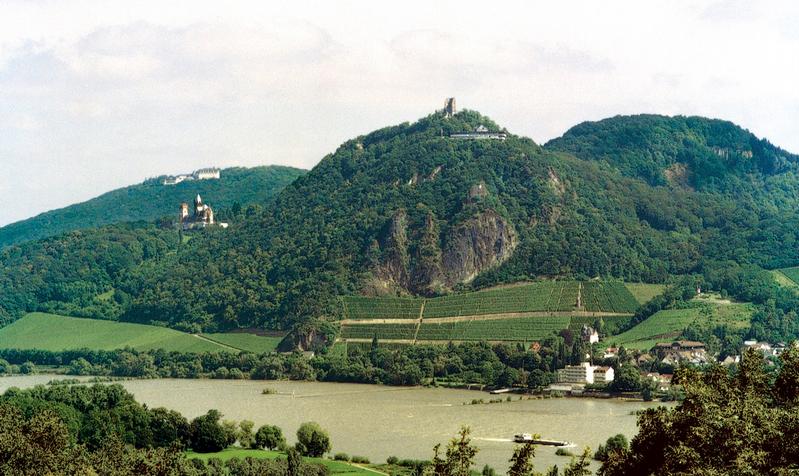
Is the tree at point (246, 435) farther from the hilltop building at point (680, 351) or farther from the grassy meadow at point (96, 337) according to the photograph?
the grassy meadow at point (96, 337)

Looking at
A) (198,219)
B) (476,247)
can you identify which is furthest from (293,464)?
(198,219)

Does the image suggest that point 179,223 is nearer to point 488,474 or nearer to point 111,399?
point 111,399

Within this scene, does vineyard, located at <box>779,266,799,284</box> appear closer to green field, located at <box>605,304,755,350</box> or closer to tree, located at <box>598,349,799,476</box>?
green field, located at <box>605,304,755,350</box>

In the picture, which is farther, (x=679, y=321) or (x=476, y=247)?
(x=476, y=247)

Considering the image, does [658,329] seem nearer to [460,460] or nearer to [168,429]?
[168,429]

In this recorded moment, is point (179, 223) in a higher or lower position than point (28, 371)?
higher

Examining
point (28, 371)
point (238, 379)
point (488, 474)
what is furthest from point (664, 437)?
point (28, 371)
